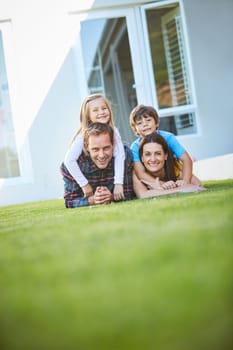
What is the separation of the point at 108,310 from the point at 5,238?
4.07ft

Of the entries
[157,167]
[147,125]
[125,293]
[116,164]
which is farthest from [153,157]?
[125,293]

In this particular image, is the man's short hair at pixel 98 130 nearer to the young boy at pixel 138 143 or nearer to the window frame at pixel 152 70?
the young boy at pixel 138 143

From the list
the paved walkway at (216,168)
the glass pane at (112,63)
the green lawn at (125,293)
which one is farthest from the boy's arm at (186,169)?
the glass pane at (112,63)

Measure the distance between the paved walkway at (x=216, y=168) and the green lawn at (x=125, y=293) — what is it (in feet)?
12.1

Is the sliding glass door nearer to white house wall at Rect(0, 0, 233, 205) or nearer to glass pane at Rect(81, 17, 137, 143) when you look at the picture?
white house wall at Rect(0, 0, 233, 205)

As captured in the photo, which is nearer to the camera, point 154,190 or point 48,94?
point 154,190

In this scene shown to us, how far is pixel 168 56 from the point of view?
7137mm

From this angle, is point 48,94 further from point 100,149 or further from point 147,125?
point 100,149

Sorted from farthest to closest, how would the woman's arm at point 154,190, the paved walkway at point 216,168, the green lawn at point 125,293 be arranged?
the paved walkway at point 216,168 < the woman's arm at point 154,190 < the green lawn at point 125,293

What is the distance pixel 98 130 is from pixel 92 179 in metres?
0.41

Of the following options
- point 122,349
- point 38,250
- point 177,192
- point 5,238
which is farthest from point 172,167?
point 122,349

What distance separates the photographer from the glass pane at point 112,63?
333 inches

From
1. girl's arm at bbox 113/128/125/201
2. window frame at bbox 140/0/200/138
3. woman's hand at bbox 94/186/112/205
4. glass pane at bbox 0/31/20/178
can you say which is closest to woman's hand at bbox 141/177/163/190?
girl's arm at bbox 113/128/125/201

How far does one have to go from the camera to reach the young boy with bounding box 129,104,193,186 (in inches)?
151
